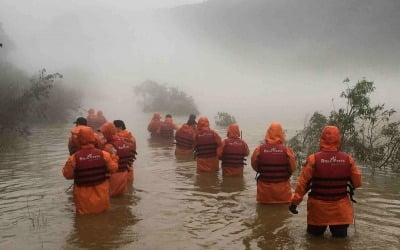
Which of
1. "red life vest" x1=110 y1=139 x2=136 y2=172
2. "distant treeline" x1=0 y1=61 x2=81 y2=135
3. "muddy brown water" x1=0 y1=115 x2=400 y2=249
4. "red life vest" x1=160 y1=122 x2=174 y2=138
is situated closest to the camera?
"muddy brown water" x1=0 y1=115 x2=400 y2=249

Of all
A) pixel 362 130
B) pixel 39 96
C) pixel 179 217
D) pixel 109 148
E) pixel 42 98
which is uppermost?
pixel 39 96

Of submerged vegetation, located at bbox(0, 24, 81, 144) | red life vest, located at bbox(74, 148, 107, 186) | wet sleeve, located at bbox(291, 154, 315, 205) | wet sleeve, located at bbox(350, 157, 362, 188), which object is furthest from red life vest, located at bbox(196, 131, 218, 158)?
submerged vegetation, located at bbox(0, 24, 81, 144)

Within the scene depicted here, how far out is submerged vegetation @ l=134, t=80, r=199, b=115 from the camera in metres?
41.1

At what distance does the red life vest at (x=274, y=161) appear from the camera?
9.09m

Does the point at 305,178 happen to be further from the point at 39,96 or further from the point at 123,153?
the point at 39,96

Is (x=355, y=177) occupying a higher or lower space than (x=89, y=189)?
higher

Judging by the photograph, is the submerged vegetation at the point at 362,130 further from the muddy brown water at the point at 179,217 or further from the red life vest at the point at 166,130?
the red life vest at the point at 166,130

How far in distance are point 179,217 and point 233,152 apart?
11.1 feet

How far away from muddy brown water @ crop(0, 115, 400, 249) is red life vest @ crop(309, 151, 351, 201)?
0.78 meters

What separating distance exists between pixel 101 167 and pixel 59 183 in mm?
4497

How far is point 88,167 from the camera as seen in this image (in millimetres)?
8359

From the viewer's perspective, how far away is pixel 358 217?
8.88 m

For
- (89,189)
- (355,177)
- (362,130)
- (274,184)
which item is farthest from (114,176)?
(362,130)

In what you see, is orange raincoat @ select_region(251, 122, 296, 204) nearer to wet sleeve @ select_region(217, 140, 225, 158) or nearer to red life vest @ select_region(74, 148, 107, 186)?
wet sleeve @ select_region(217, 140, 225, 158)
